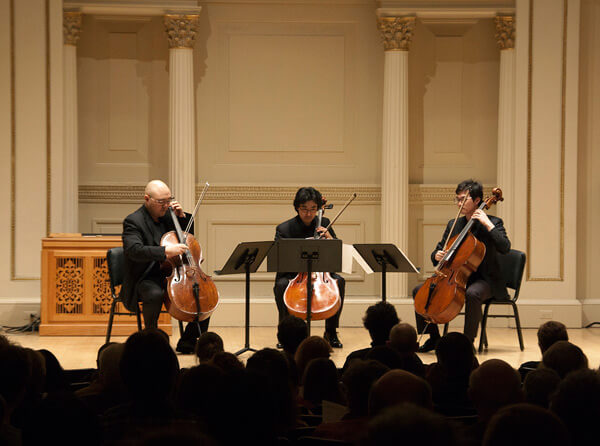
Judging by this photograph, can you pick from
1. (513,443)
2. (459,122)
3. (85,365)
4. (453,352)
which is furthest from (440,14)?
(513,443)

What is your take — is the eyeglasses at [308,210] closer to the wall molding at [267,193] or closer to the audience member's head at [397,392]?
the wall molding at [267,193]

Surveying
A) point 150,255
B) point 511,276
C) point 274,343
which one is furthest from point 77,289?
point 511,276

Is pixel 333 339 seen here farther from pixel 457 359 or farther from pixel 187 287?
pixel 457 359

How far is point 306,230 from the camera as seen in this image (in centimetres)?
599

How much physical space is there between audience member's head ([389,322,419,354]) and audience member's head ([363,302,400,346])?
13.3 inches

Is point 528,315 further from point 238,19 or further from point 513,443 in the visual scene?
point 513,443

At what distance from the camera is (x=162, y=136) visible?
741 cm

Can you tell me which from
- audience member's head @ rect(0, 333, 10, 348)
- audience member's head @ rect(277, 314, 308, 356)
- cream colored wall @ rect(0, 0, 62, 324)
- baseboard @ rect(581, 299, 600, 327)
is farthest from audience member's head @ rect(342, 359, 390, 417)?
baseboard @ rect(581, 299, 600, 327)

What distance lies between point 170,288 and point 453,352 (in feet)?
8.62

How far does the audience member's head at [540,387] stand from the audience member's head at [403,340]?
0.92 metres

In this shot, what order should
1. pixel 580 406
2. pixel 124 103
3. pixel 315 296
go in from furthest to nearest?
1. pixel 124 103
2. pixel 315 296
3. pixel 580 406

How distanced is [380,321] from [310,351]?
0.79 metres

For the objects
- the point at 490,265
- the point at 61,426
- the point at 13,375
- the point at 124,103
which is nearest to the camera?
the point at 61,426

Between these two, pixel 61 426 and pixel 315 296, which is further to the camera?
pixel 315 296
